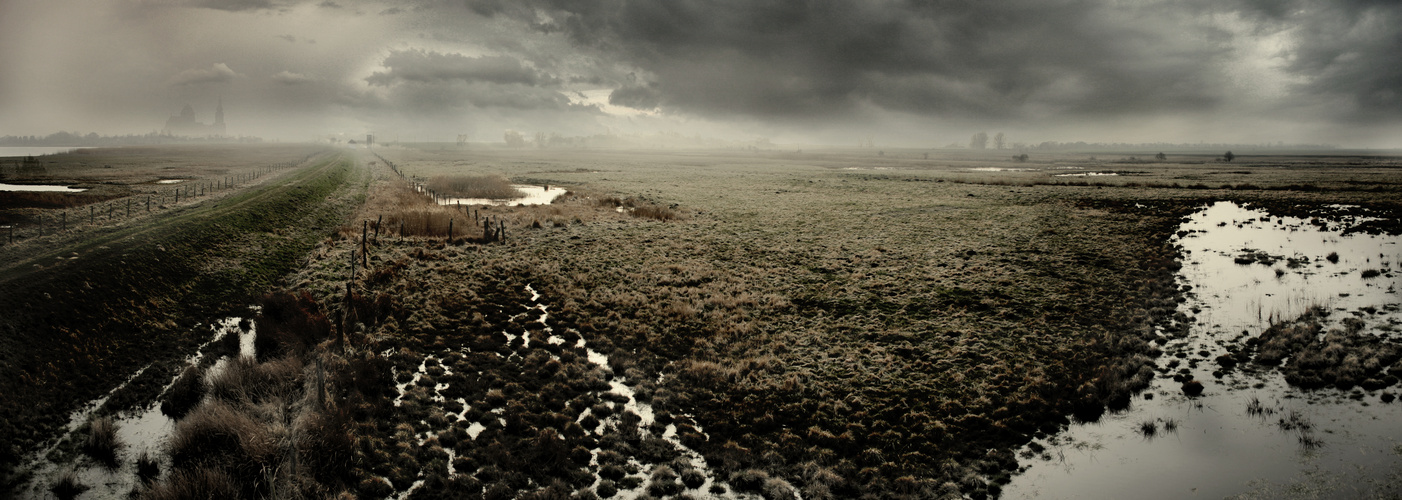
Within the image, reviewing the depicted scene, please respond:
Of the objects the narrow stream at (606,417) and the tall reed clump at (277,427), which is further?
the narrow stream at (606,417)

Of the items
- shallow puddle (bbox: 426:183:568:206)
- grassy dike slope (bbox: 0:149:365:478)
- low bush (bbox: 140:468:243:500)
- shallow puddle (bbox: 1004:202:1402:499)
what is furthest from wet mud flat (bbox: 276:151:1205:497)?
shallow puddle (bbox: 426:183:568:206)

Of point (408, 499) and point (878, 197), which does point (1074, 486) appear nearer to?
point (408, 499)

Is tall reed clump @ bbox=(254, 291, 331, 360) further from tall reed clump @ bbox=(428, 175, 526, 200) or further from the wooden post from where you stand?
tall reed clump @ bbox=(428, 175, 526, 200)

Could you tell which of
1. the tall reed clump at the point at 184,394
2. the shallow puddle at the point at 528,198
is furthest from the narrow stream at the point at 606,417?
the shallow puddle at the point at 528,198

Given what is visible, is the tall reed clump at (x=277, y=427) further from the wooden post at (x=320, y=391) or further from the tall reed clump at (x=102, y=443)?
the tall reed clump at (x=102, y=443)

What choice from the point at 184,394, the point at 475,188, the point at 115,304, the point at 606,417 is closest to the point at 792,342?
the point at 606,417
